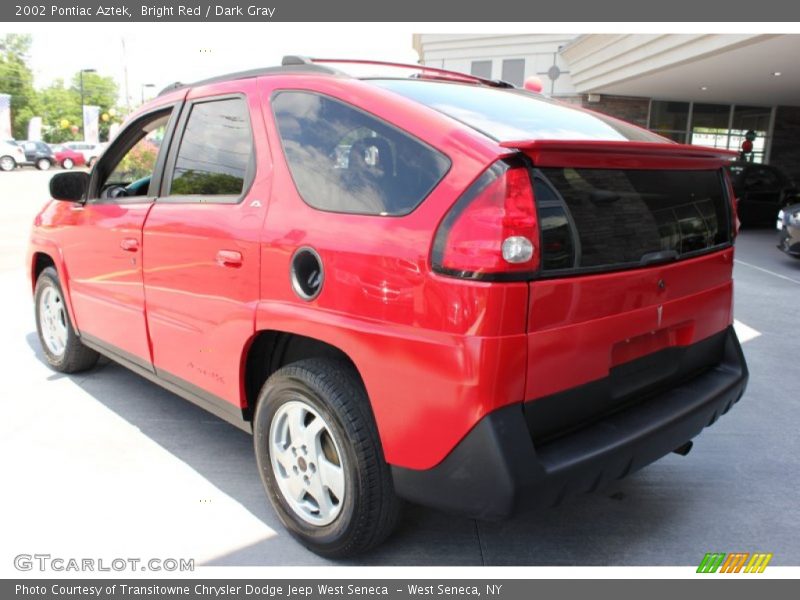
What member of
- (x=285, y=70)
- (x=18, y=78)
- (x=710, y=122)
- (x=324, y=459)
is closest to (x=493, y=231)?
(x=324, y=459)

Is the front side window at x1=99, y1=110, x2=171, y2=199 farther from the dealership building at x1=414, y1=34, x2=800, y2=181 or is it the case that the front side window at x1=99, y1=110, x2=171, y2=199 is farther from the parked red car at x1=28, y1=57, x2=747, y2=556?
the dealership building at x1=414, y1=34, x2=800, y2=181

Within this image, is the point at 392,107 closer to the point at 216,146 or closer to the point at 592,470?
the point at 216,146

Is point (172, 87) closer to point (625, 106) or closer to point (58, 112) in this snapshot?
point (625, 106)

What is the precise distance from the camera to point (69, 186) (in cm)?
388

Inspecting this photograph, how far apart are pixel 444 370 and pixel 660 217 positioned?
110 cm

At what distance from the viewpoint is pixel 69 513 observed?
→ 9.34 ft

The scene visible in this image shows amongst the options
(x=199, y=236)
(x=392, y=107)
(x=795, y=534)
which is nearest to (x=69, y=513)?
(x=199, y=236)

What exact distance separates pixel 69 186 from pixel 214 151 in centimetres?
140

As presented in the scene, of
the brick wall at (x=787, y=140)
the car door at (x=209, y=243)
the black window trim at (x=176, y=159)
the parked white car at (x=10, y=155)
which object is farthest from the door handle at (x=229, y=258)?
the parked white car at (x=10, y=155)

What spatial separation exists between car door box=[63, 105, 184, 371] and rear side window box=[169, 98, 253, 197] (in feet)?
0.65

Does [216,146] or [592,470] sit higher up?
[216,146]

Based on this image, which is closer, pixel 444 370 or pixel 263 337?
pixel 444 370

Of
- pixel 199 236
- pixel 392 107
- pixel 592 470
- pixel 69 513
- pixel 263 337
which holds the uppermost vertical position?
pixel 392 107

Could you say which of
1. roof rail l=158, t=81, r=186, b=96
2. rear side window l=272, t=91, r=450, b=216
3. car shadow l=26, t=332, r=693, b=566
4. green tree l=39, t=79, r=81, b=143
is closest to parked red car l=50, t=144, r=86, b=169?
green tree l=39, t=79, r=81, b=143
